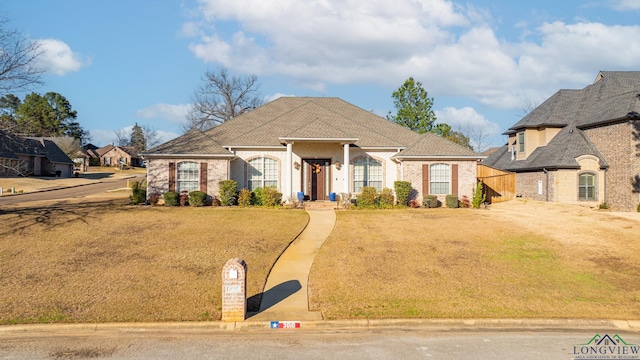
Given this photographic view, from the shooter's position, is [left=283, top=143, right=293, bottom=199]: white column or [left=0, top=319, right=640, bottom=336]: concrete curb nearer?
[left=0, top=319, right=640, bottom=336]: concrete curb

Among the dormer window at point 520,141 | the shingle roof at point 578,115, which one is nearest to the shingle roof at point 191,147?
the shingle roof at point 578,115

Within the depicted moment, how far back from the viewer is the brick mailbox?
30.5 ft

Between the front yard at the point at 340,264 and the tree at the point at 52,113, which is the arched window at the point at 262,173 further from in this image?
the tree at the point at 52,113

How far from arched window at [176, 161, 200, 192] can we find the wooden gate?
769 inches

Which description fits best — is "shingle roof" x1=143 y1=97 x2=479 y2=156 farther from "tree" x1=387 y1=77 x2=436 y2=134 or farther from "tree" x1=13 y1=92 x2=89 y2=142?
"tree" x1=13 y1=92 x2=89 y2=142

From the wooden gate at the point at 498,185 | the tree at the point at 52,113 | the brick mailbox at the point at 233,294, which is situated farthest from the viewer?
the tree at the point at 52,113

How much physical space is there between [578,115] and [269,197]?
2267 centimetres

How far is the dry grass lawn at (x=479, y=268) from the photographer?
1025 centimetres

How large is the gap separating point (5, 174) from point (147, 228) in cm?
4429

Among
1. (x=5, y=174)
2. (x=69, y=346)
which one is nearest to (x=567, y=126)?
(x=69, y=346)

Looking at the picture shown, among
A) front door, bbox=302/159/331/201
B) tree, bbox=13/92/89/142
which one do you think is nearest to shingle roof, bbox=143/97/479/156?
front door, bbox=302/159/331/201

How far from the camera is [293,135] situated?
23844 mm

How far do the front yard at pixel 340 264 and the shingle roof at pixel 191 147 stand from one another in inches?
178

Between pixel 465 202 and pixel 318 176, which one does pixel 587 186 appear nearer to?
pixel 465 202
